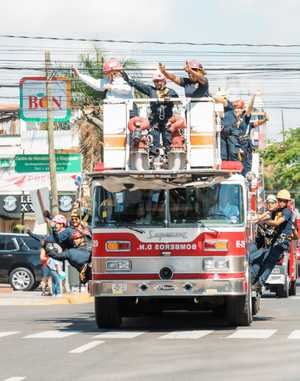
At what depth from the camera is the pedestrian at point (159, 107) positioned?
17.9 m

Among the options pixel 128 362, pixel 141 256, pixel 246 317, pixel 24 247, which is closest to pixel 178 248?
pixel 141 256

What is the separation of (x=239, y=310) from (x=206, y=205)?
1.81 metres

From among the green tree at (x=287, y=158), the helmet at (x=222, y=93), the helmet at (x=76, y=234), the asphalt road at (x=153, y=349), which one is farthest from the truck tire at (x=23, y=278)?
the helmet at (x=222, y=93)

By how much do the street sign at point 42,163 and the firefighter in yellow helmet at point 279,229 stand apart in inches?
659

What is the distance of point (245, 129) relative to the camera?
21.0 m

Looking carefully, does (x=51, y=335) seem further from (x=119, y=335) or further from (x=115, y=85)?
(x=115, y=85)

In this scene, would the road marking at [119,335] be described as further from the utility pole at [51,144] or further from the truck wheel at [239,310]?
the utility pole at [51,144]

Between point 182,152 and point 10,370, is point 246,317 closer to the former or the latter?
point 182,152

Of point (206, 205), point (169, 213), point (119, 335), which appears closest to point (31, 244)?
point (169, 213)

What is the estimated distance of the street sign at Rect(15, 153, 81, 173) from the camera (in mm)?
36125

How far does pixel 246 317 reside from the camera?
1894 centimetres

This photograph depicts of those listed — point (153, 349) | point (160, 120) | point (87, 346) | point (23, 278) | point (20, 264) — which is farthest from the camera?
point (23, 278)

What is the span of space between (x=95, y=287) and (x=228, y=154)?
3183 millimetres

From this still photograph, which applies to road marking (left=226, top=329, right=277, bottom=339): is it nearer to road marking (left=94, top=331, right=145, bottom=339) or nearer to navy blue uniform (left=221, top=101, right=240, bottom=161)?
road marking (left=94, top=331, right=145, bottom=339)
